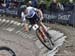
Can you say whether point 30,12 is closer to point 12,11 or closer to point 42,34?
point 42,34

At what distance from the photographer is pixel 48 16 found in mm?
22078

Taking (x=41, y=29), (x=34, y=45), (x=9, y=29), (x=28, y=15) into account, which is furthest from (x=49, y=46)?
(x=9, y=29)

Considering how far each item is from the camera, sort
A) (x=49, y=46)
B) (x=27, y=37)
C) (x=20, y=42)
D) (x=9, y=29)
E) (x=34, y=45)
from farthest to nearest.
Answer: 1. (x=9, y=29)
2. (x=27, y=37)
3. (x=20, y=42)
4. (x=34, y=45)
5. (x=49, y=46)

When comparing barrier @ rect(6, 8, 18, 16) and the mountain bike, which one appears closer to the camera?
the mountain bike

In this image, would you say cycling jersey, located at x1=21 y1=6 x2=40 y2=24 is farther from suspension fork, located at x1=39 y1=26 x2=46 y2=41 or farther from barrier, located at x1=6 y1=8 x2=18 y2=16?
barrier, located at x1=6 y1=8 x2=18 y2=16

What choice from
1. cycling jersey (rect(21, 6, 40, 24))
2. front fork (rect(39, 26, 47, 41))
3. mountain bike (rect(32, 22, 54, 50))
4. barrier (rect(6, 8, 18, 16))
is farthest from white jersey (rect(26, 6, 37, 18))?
barrier (rect(6, 8, 18, 16))

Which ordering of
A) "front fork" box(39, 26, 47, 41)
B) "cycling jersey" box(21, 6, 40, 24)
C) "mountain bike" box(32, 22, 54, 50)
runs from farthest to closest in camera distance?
"cycling jersey" box(21, 6, 40, 24) < "front fork" box(39, 26, 47, 41) < "mountain bike" box(32, 22, 54, 50)

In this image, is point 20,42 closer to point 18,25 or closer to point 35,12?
point 35,12

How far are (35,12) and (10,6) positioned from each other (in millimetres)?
8839

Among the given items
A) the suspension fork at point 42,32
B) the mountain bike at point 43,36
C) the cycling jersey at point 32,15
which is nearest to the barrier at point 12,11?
the cycling jersey at point 32,15

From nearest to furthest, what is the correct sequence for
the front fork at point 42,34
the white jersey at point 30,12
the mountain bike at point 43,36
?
1. the mountain bike at point 43,36
2. the front fork at point 42,34
3. the white jersey at point 30,12

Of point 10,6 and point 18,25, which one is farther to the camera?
point 10,6

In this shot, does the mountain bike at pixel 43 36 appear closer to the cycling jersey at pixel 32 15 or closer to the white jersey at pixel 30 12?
the cycling jersey at pixel 32 15

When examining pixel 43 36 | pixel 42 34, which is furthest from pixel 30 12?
pixel 43 36
